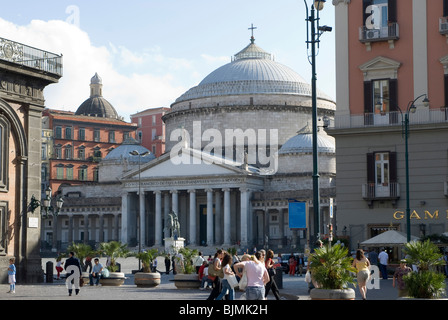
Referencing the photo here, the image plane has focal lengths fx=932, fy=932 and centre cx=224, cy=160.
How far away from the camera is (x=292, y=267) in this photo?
5072cm

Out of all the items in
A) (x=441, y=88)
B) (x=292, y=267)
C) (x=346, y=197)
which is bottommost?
(x=292, y=267)

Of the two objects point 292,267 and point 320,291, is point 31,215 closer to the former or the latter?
point 292,267

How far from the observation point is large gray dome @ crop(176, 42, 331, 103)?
11731cm

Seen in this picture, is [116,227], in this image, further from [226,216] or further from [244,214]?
[244,214]

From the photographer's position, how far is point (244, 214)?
102 meters

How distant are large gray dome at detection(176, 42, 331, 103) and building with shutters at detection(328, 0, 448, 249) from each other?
70.3 m

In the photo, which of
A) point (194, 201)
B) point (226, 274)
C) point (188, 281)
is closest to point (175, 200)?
point (194, 201)

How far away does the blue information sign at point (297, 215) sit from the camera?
31.0 meters

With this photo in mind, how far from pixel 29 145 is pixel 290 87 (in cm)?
7982

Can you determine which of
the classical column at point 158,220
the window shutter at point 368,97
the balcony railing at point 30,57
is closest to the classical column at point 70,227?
the classical column at point 158,220

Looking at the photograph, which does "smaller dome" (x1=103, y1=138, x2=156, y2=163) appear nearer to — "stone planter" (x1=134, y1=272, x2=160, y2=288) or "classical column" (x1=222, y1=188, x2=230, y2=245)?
"classical column" (x1=222, y1=188, x2=230, y2=245)

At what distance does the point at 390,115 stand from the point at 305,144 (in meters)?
63.8

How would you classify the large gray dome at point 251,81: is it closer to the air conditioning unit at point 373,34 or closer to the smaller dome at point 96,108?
the smaller dome at point 96,108
